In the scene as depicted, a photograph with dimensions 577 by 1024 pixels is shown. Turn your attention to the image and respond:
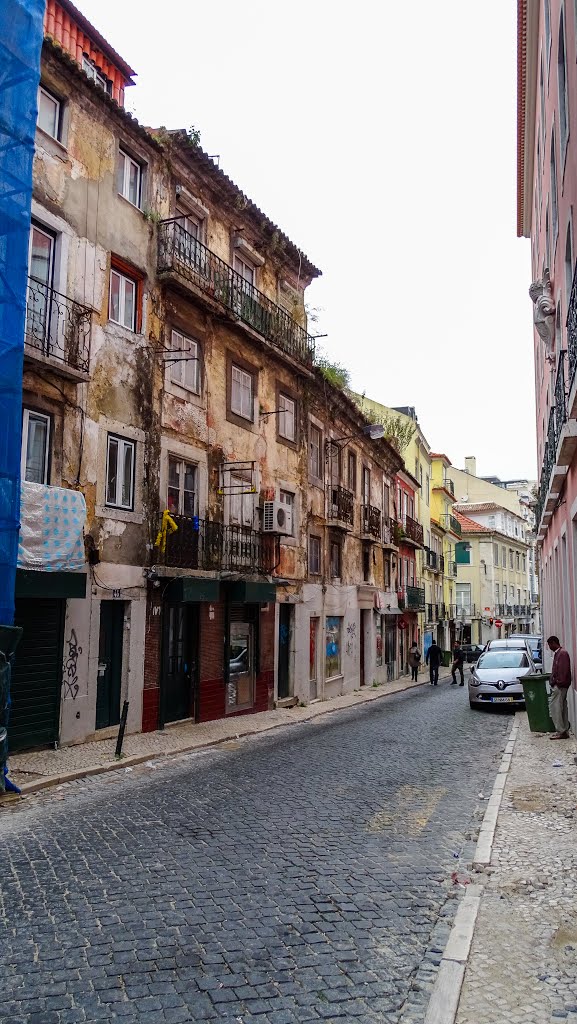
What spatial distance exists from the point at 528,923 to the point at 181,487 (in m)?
12.1

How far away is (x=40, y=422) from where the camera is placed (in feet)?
40.4

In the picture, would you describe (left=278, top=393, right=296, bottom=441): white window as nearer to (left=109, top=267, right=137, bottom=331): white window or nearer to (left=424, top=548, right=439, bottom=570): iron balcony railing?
(left=109, top=267, right=137, bottom=331): white window

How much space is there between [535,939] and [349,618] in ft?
73.1

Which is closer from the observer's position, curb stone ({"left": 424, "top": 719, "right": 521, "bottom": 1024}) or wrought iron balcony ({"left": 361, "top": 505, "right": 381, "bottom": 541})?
curb stone ({"left": 424, "top": 719, "right": 521, "bottom": 1024})

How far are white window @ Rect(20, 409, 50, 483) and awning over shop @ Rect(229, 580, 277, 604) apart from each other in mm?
6196

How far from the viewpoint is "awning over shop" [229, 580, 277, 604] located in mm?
17422

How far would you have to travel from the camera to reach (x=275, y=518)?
62.2ft

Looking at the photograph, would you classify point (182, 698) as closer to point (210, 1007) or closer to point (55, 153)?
point (55, 153)

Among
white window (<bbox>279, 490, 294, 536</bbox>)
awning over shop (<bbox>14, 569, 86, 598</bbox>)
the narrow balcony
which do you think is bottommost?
awning over shop (<bbox>14, 569, 86, 598</bbox>)

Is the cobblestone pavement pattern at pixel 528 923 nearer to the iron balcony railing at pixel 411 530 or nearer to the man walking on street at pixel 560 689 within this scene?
the man walking on street at pixel 560 689

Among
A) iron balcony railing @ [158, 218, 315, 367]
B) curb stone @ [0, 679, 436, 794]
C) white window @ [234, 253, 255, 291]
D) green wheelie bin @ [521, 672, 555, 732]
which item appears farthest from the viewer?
white window @ [234, 253, 255, 291]

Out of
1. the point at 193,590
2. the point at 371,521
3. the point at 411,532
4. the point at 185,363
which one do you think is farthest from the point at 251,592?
the point at 411,532

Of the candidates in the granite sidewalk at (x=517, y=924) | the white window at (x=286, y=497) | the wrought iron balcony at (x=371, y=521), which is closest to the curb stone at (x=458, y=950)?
the granite sidewalk at (x=517, y=924)

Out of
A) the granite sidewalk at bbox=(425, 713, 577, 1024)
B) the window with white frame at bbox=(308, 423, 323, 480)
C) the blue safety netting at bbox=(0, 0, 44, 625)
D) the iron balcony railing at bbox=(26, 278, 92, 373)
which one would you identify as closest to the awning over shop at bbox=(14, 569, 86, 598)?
A: the blue safety netting at bbox=(0, 0, 44, 625)
